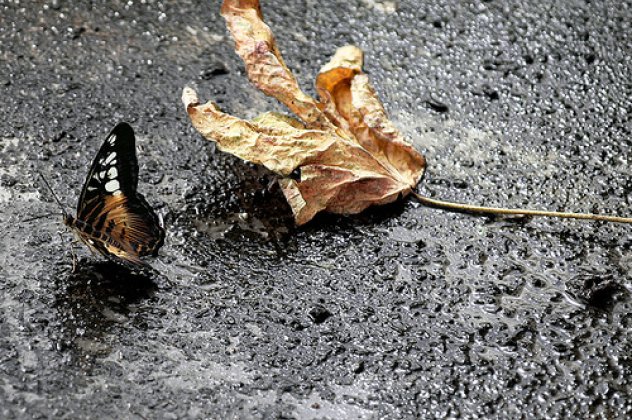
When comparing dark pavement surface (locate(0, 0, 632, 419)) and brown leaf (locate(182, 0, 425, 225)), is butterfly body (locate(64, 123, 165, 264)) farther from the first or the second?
brown leaf (locate(182, 0, 425, 225))

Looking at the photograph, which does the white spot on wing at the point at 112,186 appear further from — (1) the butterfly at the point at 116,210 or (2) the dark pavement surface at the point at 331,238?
(2) the dark pavement surface at the point at 331,238

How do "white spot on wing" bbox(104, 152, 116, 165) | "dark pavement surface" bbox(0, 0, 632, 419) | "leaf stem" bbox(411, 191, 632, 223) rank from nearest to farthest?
"dark pavement surface" bbox(0, 0, 632, 419)
"white spot on wing" bbox(104, 152, 116, 165)
"leaf stem" bbox(411, 191, 632, 223)

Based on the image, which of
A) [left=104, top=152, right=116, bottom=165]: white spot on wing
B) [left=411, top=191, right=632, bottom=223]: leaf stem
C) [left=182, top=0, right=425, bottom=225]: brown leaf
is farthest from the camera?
[left=411, top=191, right=632, bottom=223]: leaf stem

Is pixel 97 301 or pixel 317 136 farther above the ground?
pixel 317 136

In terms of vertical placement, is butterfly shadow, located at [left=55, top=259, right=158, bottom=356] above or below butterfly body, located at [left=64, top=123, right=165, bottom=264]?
below

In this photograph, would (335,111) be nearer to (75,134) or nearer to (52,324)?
(75,134)

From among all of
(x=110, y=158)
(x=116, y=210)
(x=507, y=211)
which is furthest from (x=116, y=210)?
(x=507, y=211)

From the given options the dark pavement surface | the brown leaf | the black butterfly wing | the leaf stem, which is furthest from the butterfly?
the leaf stem

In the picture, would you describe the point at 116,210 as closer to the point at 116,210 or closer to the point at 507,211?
the point at 116,210
